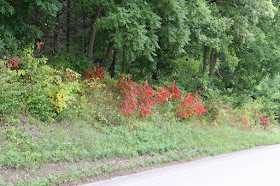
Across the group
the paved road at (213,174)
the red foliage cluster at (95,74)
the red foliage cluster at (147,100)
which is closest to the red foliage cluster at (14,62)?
the red foliage cluster at (95,74)

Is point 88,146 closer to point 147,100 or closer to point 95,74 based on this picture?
point 147,100

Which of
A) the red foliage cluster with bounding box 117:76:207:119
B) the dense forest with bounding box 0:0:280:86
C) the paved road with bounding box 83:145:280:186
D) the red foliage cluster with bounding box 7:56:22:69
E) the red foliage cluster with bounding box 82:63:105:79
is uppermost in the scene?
the dense forest with bounding box 0:0:280:86

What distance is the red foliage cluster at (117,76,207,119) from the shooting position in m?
10.2

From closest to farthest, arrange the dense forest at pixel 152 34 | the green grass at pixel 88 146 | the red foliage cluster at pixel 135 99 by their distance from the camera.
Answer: the green grass at pixel 88 146, the dense forest at pixel 152 34, the red foliage cluster at pixel 135 99

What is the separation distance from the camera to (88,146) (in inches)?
282

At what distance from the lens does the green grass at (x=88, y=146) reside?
18.5 feet

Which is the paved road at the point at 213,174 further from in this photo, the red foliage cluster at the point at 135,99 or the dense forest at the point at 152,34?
the dense forest at the point at 152,34

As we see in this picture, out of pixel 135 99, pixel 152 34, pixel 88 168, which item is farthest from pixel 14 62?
pixel 152 34

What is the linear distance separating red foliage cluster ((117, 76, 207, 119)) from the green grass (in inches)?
25.5

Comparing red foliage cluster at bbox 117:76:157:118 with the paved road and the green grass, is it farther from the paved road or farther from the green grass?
the paved road

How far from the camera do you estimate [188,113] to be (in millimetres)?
12539

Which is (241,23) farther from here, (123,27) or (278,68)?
(123,27)

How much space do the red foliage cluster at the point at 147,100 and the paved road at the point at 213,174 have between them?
3.10 m

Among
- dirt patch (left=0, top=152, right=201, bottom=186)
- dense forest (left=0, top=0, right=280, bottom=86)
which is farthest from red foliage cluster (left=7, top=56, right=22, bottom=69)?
dirt patch (left=0, top=152, right=201, bottom=186)
